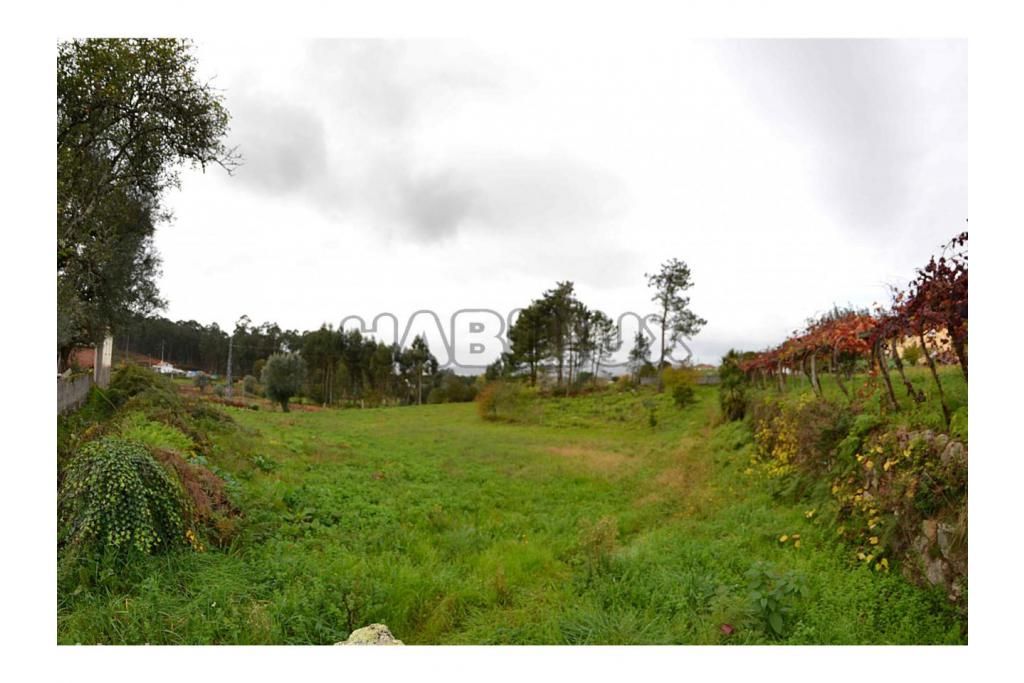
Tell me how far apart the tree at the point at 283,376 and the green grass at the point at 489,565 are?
115 centimetres

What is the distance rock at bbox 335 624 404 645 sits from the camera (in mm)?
2547

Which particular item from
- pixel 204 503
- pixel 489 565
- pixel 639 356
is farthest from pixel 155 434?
pixel 639 356

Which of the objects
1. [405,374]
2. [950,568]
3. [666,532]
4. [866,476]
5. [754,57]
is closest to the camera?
[950,568]

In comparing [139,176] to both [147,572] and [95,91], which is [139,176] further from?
[147,572]

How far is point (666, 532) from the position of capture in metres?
4.03

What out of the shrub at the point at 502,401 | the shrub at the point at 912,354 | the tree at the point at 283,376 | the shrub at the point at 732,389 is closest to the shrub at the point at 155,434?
the tree at the point at 283,376

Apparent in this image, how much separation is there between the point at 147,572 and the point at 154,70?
4.35 meters

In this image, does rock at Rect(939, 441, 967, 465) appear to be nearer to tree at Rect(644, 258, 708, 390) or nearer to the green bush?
tree at Rect(644, 258, 708, 390)

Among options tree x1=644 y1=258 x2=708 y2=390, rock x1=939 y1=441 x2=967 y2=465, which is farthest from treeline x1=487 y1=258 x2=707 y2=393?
rock x1=939 y1=441 x2=967 y2=465

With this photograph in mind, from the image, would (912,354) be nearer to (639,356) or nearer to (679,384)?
(639,356)

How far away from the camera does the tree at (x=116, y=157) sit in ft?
12.3

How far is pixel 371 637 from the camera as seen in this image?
8.36 ft

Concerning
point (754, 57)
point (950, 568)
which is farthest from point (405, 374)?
point (950, 568)

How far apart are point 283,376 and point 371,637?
Answer: 6.34m
